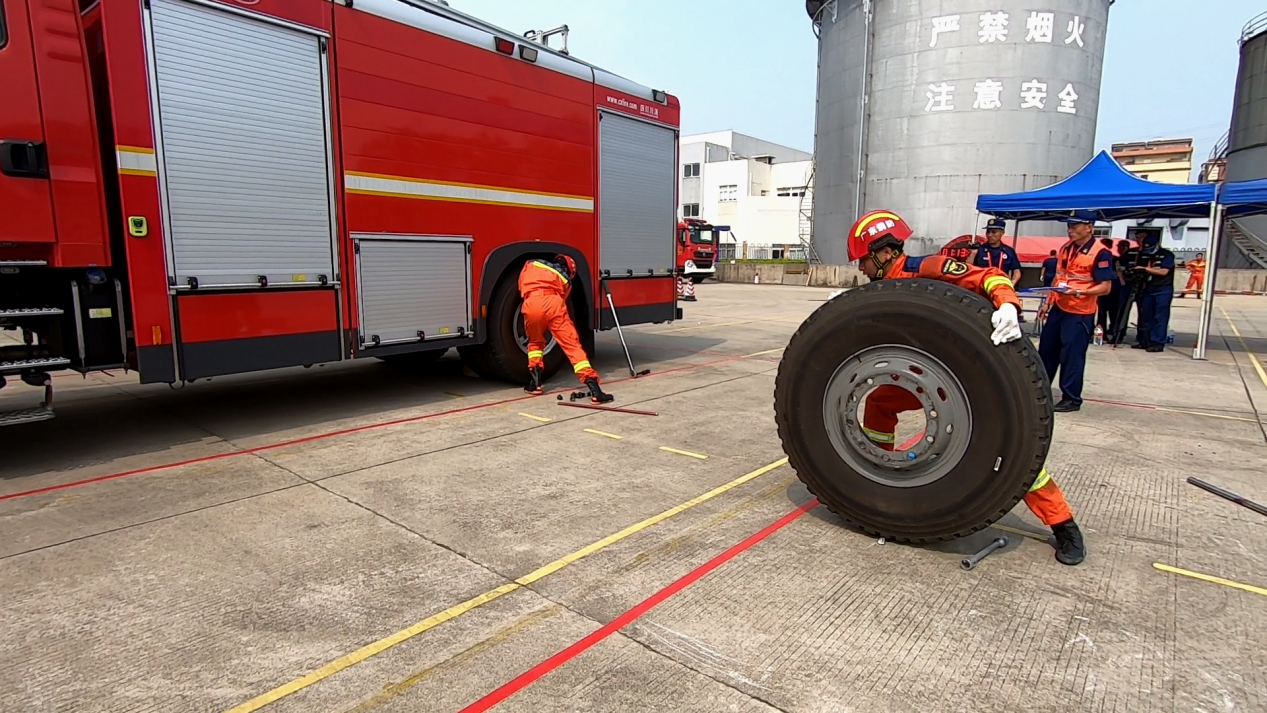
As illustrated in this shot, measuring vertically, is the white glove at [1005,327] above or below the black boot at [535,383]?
above

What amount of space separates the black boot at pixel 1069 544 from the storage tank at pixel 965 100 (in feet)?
86.6

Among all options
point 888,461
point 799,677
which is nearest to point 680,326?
point 888,461

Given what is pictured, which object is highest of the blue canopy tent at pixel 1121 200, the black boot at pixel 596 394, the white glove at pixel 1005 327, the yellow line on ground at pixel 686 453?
the blue canopy tent at pixel 1121 200

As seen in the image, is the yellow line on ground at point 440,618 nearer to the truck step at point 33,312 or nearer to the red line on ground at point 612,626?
the red line on ground at point 612,626

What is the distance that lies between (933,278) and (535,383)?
14.6ft

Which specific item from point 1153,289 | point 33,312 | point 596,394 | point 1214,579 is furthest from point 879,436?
point 1153,289

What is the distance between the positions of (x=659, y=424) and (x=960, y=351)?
10.3 ft

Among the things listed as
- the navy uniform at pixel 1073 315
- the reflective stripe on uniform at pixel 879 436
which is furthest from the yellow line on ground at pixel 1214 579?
the navy uniform at pixel 1073 315

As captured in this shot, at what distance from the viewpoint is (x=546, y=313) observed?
6785mm

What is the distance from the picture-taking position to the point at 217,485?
4.25 metres

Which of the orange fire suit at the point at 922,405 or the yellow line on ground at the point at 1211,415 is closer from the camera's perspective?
the orange fire suit at the point at 922,405

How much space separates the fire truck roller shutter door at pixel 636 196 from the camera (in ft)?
26.3

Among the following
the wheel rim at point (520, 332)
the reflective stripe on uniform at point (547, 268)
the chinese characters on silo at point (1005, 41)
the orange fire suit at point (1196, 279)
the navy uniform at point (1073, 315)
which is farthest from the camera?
the chinese characters on silo at point (1005, 41)

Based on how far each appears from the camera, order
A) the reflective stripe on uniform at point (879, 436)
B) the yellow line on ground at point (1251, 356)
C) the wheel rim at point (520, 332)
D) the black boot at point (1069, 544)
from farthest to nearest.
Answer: the yellow line on ground at point (1251, 356)
the wheel rim at point (520, 332)
the reflective stripe on uniform at point (879, 436)
the black boot at point (1069, 544)
